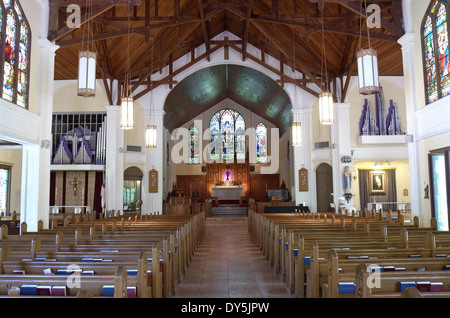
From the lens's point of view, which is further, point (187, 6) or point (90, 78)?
point (187, 6)

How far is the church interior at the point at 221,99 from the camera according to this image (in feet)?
27.1

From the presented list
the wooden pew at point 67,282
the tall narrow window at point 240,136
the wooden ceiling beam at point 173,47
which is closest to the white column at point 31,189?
the wooden pew at point 67,282

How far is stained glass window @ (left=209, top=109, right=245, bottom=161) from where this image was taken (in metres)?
24.9

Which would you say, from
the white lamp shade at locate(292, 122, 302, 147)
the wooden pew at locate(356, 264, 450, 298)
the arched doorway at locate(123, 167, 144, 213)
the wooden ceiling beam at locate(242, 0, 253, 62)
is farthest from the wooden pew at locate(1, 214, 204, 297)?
the arched doorway at locate(123, 167, 144, 213)

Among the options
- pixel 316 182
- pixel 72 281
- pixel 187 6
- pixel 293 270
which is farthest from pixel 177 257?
pixel 316 182

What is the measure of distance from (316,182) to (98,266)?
13.8 m

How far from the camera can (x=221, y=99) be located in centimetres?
2452

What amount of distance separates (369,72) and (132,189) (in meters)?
12.0

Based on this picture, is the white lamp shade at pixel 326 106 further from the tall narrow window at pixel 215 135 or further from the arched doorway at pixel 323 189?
the tall narrow window at pixel 215 135

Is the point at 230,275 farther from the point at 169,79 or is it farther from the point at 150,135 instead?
the point at 169,79

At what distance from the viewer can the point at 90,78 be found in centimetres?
733
